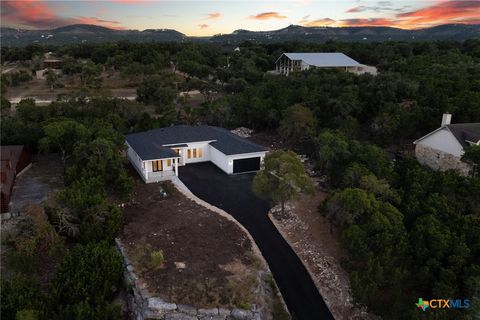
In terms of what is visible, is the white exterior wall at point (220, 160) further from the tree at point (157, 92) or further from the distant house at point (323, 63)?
the distant house at point (323, 63)

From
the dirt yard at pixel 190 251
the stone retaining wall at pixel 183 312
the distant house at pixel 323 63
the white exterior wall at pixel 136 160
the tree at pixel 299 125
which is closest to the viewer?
the stone retaining wall at pixel 183 312

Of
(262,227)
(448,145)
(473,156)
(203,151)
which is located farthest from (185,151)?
(473,156)

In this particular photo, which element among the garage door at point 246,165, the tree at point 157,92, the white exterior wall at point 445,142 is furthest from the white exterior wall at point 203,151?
the tree at point 157,92

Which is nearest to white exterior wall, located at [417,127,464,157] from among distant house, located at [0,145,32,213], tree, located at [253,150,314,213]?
tree, located at [253,150,314,213]

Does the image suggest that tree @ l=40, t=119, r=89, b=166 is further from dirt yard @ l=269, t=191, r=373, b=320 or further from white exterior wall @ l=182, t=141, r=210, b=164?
dirt yard @ l=269, t=191, r=373, b=320

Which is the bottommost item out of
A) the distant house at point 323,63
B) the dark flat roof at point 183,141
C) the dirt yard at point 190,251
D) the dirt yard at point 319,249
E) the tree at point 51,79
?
the dirt yard at point 319,249

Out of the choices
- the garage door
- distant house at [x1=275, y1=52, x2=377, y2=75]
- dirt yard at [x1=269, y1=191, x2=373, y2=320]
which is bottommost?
dirt yard at [x1=269, y1=191, x2=373, y2=320]

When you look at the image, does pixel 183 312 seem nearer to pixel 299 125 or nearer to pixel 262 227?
pixel 262 227
